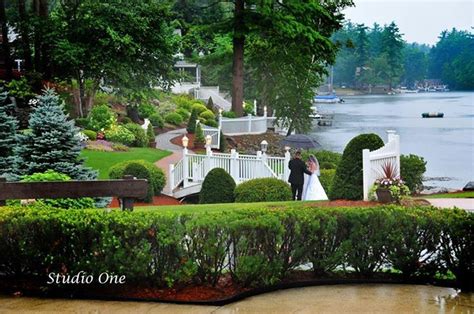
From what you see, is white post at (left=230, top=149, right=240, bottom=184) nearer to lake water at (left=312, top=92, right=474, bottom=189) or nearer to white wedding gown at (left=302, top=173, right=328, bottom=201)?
white wedding gown at (left=302, top=173, right=328, bottom=201)

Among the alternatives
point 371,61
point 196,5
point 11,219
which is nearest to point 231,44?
point 196,5

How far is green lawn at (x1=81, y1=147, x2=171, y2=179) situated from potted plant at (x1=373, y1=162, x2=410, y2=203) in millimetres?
9416

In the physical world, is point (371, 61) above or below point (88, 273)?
above

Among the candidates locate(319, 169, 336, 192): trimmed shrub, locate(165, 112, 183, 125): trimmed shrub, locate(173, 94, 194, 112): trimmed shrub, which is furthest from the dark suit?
locate(173, 94, 194, 112): trimmed shrub

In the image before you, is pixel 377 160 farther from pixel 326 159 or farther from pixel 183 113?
pixel 183 113

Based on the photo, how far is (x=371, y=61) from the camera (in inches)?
2037

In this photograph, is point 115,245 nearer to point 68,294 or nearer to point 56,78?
point 68,294

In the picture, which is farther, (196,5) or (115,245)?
(196,5)

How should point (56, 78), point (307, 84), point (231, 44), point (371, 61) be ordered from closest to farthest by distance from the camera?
point (56, 78) → point (231, 44) → point (307, 84) → point (371, 61)

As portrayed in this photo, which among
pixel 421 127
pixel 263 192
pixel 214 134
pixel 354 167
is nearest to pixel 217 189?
pixel 263 192

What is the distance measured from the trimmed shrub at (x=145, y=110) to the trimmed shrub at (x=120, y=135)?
5934mm

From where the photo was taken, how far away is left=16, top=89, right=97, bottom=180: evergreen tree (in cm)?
1483

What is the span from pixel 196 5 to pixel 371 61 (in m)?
14.6

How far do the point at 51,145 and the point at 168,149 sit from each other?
547 inches
